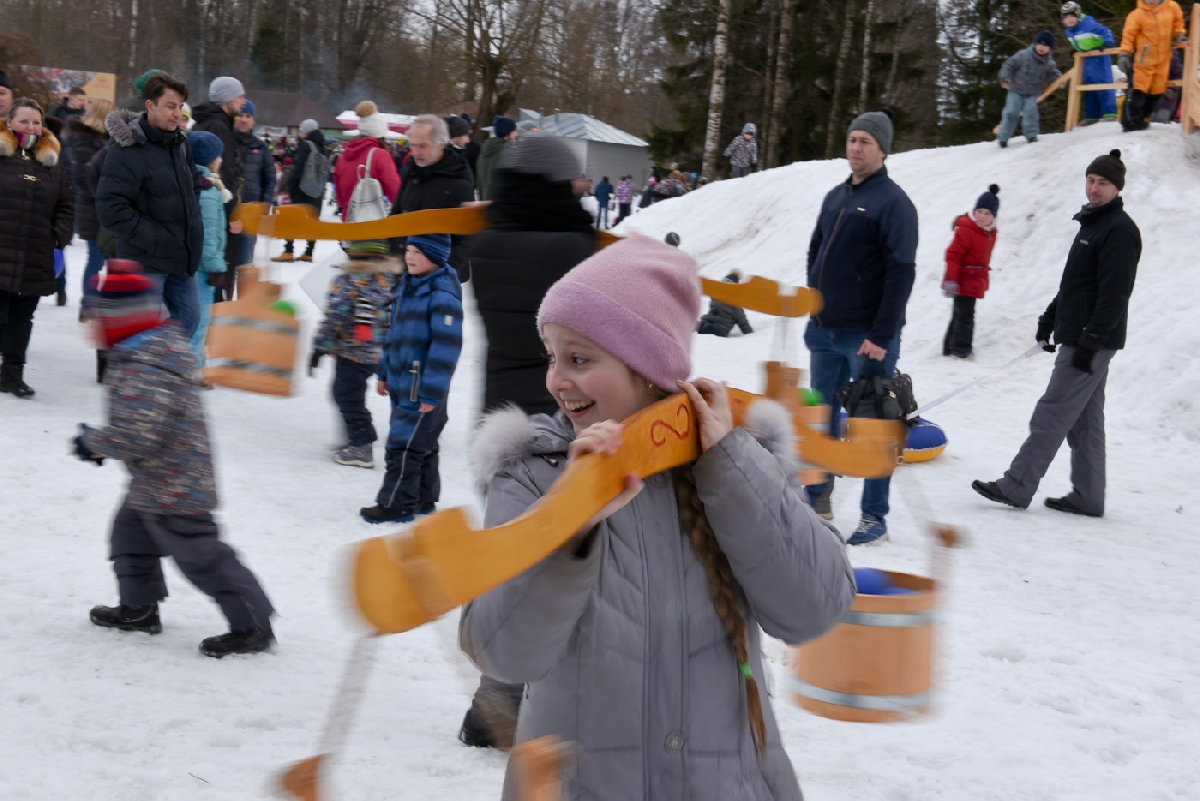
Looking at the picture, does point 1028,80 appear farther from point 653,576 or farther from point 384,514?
point 653,576

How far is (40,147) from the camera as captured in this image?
729 cm

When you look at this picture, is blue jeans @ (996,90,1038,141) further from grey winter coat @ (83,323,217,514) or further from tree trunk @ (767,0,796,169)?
grey winter coat @ (83,323,217,514)

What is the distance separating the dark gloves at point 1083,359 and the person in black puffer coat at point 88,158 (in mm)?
7139

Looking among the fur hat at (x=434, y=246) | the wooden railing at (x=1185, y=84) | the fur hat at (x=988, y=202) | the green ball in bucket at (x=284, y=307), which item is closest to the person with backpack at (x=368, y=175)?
the fur hat at (x=434, y=246)

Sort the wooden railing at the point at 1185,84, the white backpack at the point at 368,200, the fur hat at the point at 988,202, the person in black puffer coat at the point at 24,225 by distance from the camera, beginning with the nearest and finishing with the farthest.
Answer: the person in black puffer coat at the point at 24,225 → the white backpack at the point at 368,200 → the fur hat at the point at 988,202 → the wooden railing at the point at 1185,84

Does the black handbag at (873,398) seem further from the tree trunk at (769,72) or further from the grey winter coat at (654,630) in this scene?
the tree trunk at (769,72)

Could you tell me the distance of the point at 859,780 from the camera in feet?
11.2

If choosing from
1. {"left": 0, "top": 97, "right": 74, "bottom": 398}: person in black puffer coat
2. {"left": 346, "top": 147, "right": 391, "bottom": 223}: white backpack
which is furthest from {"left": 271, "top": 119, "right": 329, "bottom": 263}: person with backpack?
{"left": 0, "top": 97, "right": 74, "bottom": 398}: person in black puffer coat

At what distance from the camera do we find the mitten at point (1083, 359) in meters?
6.34

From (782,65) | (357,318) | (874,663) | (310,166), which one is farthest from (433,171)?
(782,65)

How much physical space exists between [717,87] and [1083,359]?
16.6 m

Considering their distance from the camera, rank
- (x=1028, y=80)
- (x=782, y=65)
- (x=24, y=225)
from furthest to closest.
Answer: (x=782, y=65) → (x=1028, y=80) → (x=24, y=225)

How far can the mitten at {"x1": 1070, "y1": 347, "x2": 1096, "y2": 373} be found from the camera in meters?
6.34

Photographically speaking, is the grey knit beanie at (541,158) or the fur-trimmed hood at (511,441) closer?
the fur-trimmed hood at (511,441)
